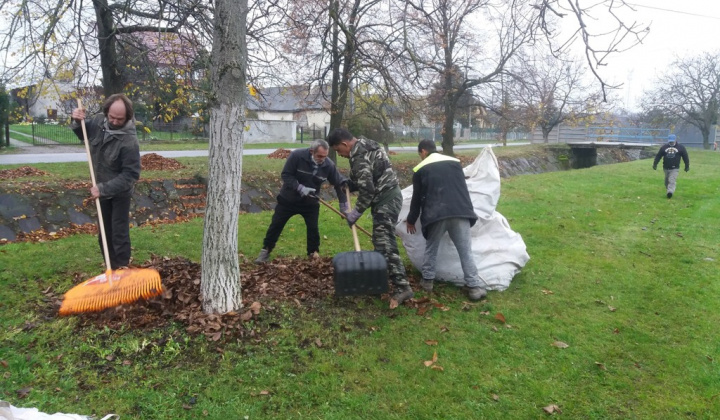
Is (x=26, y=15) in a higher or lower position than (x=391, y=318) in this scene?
higher

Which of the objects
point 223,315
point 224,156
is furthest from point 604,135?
point 223,315

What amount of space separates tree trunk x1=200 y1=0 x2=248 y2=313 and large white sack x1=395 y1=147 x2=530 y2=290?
2121 millimetres

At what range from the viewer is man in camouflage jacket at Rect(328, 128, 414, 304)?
514cm

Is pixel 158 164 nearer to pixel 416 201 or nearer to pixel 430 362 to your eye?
pixel 416 201

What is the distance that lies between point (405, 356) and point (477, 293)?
4.97 ft

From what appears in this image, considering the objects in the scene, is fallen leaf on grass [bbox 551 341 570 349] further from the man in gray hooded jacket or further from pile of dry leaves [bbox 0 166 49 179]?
pile of dry leaves [bbox 0 166 49 179]

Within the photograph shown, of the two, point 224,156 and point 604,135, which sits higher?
point 604,135

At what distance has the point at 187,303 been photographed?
14.8 feet

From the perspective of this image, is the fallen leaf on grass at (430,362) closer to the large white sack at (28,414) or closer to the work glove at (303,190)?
the large white sack at (28,414)

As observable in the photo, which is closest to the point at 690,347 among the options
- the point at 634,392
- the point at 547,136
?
the point at 634,392

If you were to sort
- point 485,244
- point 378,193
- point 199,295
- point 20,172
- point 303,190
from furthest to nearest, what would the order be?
point 20,172 < point 303,190 < point 485,244 < point 378,193 < point 199,295

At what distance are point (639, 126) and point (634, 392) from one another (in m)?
47.1

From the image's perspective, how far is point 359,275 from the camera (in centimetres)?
462

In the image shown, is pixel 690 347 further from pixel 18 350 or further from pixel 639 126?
pixel 639 126
